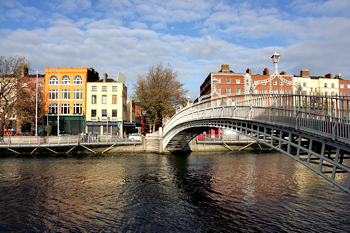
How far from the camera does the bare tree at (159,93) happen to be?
40.1m

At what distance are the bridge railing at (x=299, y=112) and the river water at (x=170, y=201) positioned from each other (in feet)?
13.3

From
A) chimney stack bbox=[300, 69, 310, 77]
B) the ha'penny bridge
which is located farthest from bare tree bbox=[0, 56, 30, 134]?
chimney stack bbox=[300, 69, 310, 77]

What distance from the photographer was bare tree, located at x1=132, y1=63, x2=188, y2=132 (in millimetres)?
40125

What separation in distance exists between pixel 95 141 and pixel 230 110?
22.4 meters

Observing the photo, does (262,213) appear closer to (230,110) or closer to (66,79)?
(230,110)

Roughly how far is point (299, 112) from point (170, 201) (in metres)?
7.91

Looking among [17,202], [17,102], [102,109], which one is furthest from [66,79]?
[17,202]

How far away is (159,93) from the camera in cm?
4059

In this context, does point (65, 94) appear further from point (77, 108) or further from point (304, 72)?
point (304, 72)

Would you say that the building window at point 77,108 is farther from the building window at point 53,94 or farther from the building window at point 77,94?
the building window at point 53,94

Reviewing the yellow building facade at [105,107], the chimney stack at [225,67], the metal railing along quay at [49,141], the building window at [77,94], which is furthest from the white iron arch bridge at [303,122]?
the chimney stack at [225,67]

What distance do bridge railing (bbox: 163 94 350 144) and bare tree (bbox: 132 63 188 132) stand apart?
77.0ft

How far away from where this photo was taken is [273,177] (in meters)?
18.3

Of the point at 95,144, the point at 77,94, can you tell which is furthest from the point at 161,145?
the point at 77,94
